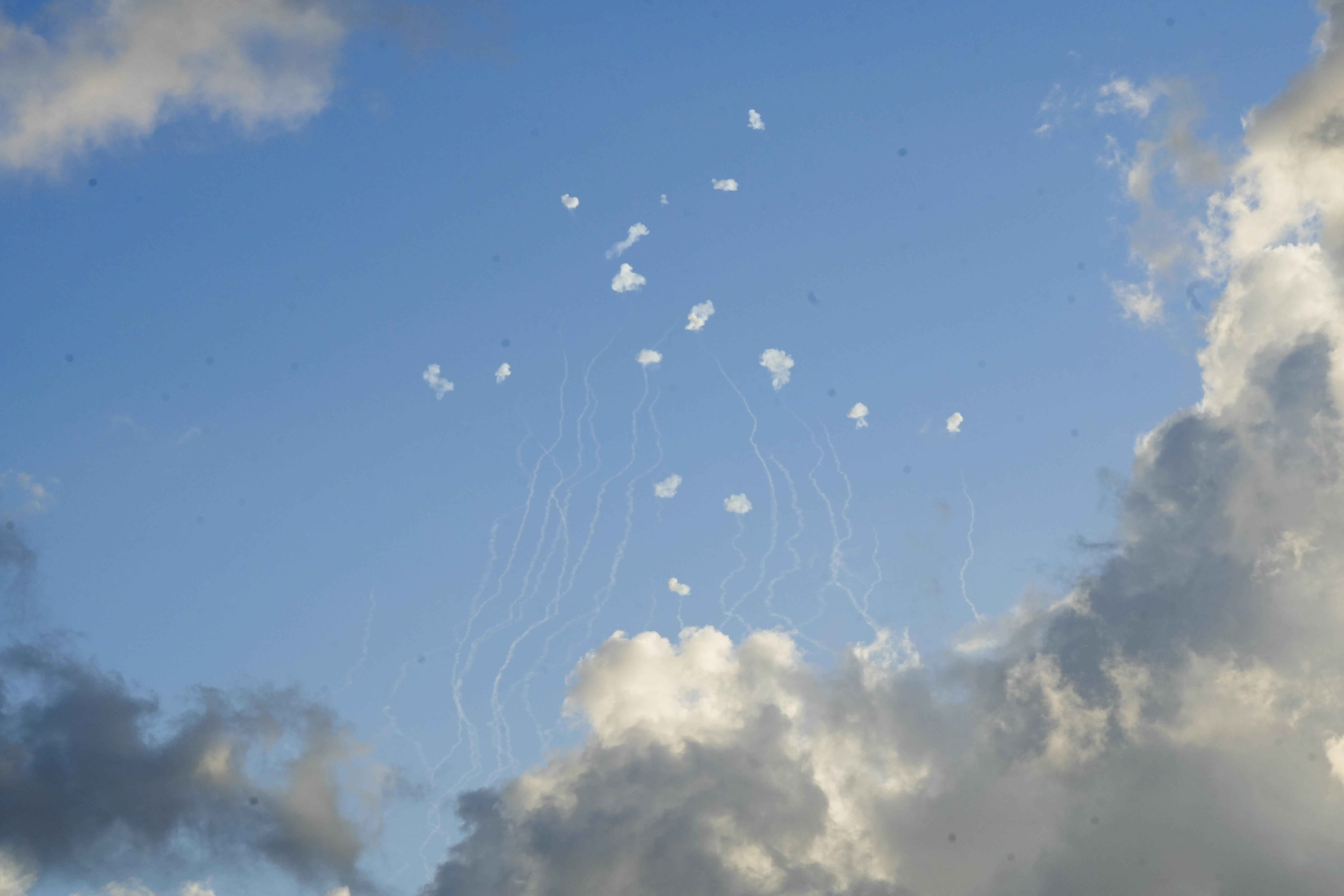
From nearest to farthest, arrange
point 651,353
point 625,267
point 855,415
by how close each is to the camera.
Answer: point 625,267 → point 651,353 → point 855,415

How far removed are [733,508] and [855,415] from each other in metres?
16.3

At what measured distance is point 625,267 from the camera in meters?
87.7

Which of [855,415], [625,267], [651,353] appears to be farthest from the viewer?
[855,415]

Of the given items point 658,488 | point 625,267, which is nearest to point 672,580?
point 658,488

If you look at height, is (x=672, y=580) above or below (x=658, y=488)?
below

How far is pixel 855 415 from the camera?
106 m

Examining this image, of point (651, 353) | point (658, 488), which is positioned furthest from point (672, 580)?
point (651, 353)

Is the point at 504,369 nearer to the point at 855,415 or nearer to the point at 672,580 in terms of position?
the point at 672,580

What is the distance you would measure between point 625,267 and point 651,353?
39.7 ft

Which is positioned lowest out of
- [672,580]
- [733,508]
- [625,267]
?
[672,580]

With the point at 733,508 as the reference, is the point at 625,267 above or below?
above

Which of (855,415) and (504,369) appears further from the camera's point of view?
(855,415)

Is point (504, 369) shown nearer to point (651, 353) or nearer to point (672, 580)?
point (651, 353)

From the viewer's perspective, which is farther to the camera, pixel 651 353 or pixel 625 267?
pixel 651 353
